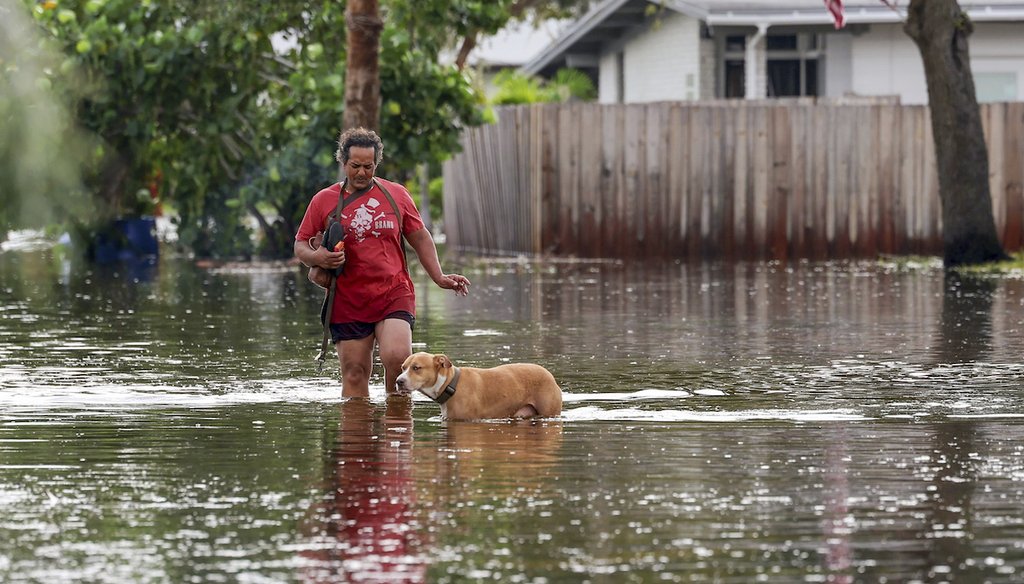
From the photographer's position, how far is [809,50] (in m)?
36.4

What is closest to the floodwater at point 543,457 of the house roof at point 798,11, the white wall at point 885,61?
the house roof at point 798,11

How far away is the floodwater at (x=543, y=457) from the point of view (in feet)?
23.6

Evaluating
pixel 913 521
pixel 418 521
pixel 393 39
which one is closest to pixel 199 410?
pixel 418 521

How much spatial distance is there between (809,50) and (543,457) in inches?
1086

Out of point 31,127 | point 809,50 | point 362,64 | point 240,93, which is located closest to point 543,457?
point 362,64

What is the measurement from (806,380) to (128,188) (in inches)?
861

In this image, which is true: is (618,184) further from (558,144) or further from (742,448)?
(742,448)

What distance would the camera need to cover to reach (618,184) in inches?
1156

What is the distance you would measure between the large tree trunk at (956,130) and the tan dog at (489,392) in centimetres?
1595

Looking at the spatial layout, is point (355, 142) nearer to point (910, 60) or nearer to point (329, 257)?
point (329, 257)

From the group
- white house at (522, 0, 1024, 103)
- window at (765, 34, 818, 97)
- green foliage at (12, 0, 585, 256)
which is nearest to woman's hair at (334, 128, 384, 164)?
green foliage at (12, 0, 585, 256)

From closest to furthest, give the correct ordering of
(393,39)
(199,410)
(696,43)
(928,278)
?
(199,410), (928,278), (393,39), (696,43)

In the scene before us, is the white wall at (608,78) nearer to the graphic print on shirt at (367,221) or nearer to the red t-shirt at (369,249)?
the red t-shirt at (369,249)

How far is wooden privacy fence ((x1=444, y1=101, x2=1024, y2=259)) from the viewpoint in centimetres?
2931
